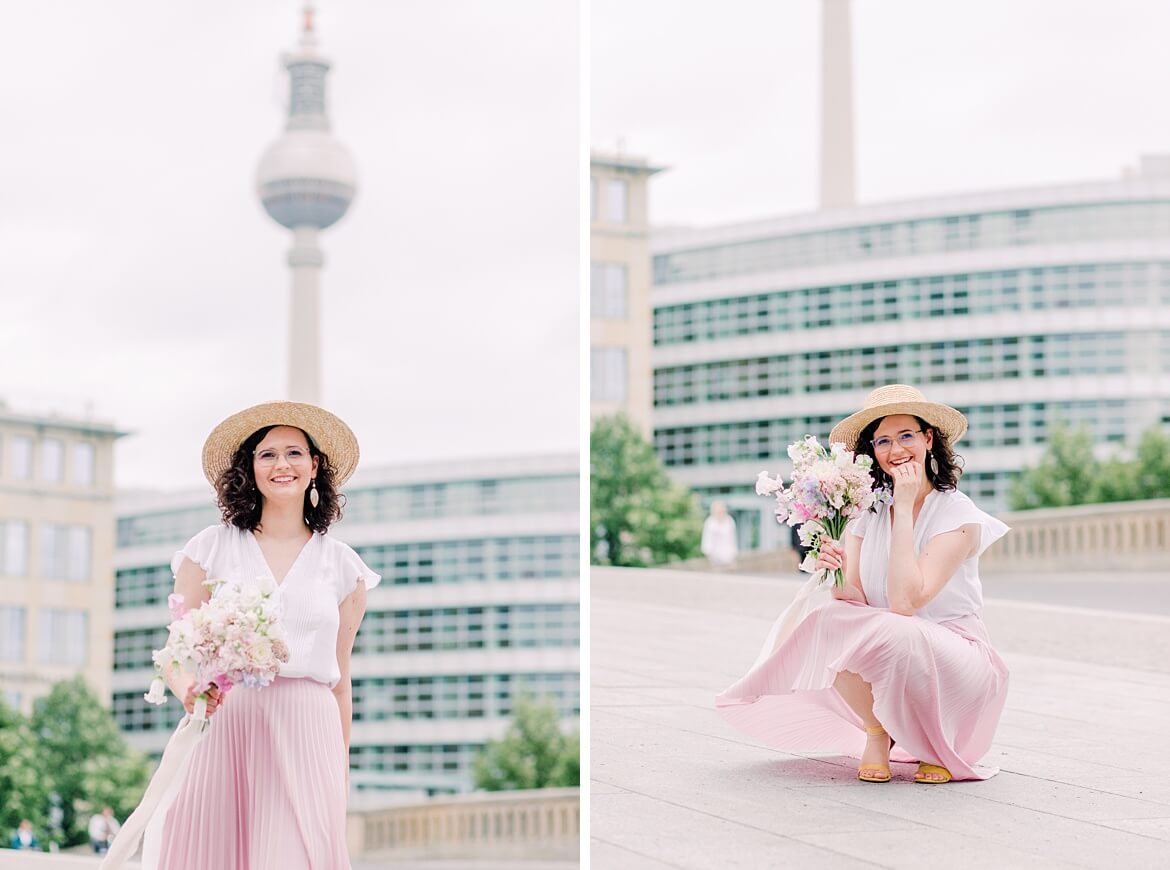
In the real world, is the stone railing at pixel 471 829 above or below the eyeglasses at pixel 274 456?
below

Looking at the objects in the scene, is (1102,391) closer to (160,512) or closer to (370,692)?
(370,692)

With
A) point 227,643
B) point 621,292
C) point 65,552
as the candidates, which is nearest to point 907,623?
point 227,643

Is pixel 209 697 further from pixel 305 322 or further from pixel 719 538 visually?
pixel 305 322

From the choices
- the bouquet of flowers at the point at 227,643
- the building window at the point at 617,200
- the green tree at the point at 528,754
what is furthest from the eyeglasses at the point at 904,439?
the green tree at the point at 528,754

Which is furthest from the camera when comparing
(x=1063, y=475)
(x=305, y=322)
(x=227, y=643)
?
(x=305, y=322)

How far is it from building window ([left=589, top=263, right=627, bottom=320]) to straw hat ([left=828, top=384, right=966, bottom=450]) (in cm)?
6764

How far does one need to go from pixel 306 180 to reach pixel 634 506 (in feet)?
225

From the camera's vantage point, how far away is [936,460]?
656 cm

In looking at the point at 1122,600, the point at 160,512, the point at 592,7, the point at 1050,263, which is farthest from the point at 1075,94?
the point at 592,7

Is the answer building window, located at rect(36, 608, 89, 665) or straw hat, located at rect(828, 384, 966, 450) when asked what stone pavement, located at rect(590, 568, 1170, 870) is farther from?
building window, located at rect(36, 608, 89, 665)

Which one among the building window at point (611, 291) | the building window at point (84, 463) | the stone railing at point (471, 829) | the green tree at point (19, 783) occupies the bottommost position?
the stone railing at point (471, 829)

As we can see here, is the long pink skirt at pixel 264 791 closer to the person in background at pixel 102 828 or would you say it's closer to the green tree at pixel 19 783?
the person in background at pixel 102 828

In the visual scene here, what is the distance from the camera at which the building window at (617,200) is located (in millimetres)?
76938

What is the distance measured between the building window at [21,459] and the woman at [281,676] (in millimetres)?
75629
